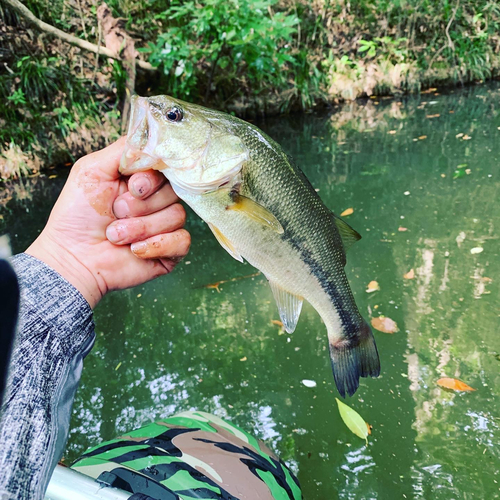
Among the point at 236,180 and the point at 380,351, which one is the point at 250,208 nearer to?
the point at 236,180

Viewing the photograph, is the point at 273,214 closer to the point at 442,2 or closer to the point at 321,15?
the point at 321,15

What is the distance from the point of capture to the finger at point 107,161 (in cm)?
143

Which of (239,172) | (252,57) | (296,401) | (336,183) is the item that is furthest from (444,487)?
(252,57)

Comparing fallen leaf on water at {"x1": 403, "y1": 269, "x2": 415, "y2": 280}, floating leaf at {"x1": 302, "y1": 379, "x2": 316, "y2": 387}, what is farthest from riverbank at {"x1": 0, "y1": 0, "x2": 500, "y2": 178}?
floating leaf at {"x1": 302, "y1": 379, "x2": 316, "y2": 387}

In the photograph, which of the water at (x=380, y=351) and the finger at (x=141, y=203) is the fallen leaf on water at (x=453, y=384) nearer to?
the water at (x=380, y=351)

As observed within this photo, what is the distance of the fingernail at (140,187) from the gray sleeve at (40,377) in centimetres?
35

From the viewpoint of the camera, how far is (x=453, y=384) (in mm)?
2510

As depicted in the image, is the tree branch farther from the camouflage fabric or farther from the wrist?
the camouflage fabric

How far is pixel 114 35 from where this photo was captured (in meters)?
7.60

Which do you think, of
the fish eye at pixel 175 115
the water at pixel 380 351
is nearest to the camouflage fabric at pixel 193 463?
the water at pixel 380 351

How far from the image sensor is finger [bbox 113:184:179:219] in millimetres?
1477

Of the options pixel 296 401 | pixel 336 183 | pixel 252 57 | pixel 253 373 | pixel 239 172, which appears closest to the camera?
pixel 239 172

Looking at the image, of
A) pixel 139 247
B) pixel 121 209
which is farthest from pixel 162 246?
pixel 121 209

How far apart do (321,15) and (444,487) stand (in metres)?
10.1
